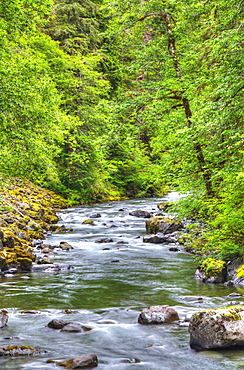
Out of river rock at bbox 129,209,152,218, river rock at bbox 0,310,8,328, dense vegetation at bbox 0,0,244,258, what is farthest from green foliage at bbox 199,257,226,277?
river rock at bbox 129,209,152,218

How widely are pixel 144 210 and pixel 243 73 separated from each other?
16.4 metres

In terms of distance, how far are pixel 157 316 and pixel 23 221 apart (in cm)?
1027

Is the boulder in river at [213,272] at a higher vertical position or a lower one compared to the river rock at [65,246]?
lower

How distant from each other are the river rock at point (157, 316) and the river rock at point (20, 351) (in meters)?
1.92

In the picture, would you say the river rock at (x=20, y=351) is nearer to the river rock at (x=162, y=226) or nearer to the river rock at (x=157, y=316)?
the river rock at (x=157, y=316)

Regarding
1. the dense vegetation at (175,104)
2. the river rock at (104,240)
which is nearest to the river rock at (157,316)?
the dense vegetation at (175,104)

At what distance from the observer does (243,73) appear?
7605mm

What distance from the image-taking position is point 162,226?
16.8 metres

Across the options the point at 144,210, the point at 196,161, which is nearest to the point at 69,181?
the point at 144,210

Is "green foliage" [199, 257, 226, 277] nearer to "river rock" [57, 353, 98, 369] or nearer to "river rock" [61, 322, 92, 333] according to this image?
"river rock" [61, 322, 92, 333]

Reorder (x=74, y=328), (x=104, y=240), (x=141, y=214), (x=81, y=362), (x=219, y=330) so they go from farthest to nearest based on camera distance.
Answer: (x=141, y=214) < (x=104, y=240) < (x=74, y=328) < (x=219, y=330) < (x=81, y=362)

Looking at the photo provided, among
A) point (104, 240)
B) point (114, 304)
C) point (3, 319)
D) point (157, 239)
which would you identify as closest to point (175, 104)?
point (157, 239)

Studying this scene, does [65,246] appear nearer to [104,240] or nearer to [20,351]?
[104,240]

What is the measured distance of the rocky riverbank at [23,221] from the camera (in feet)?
35.4
